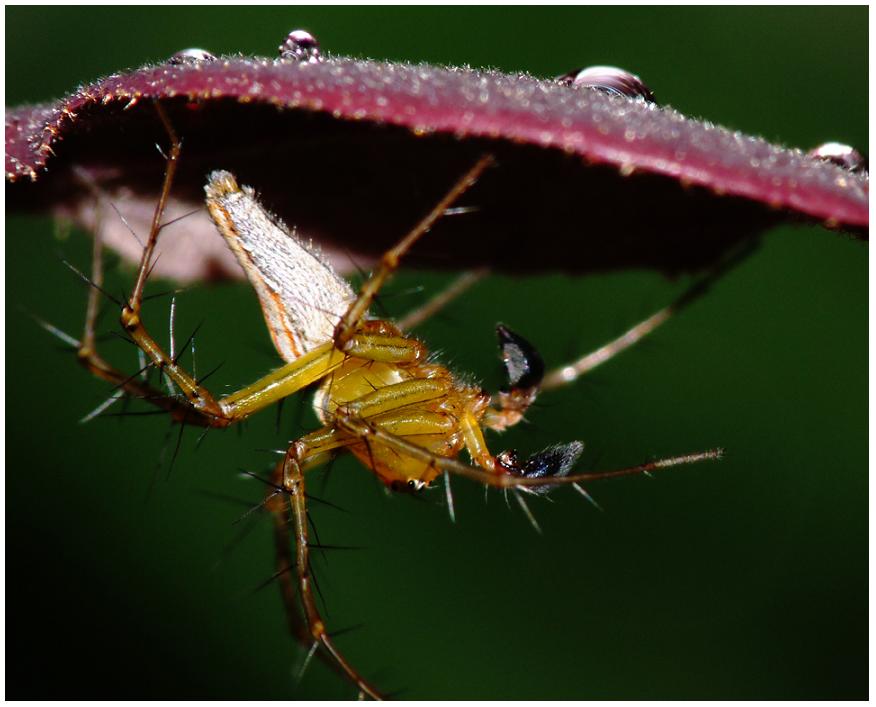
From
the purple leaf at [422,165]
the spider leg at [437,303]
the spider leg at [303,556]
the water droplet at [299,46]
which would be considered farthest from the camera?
the spider leg at [437,303]

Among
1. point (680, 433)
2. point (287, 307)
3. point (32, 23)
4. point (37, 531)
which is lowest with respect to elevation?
point (37, 531)

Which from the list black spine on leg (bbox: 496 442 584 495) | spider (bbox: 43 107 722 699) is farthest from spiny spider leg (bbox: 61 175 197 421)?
black spine on leg (bbox: 496 442 584 495)

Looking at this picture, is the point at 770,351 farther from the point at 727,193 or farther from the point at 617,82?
the point at 727,193

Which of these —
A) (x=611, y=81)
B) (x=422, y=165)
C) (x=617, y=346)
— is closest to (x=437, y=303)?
(x=617, y=346)

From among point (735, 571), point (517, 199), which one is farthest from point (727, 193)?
point (735, 571)

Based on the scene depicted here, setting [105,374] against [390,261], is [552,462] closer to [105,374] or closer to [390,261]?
[390,261]

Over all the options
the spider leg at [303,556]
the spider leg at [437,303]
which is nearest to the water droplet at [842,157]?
the spider leg at [437,303]

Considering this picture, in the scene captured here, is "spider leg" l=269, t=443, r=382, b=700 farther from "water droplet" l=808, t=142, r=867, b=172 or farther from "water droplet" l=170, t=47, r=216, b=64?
"water droplet" l=808, t=142, r=867, b=172

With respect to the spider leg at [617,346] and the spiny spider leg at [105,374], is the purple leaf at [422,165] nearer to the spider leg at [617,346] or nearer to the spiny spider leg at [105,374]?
the spiny spider leg at [105,374]
